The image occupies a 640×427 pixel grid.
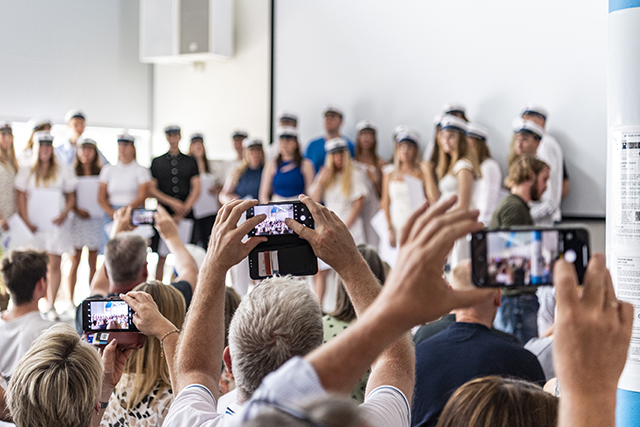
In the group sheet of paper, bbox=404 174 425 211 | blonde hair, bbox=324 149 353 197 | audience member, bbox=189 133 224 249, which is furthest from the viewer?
audience member, bbox=189 133 224 249

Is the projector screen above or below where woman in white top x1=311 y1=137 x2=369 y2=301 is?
above

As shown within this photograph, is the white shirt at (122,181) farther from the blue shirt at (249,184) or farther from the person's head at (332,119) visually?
the person's head at (332,119)

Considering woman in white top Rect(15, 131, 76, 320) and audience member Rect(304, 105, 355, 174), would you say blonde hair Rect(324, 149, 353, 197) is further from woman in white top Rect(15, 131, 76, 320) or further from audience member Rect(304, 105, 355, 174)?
woman in white top Rect(15, 131, 76, 320)

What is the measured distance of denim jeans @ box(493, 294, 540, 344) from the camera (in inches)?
141

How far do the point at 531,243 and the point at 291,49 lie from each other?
7031 millimetres

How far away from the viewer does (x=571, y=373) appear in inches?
32.7

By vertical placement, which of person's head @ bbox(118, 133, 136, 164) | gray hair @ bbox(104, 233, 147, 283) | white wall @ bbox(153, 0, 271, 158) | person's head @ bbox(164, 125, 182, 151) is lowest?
gray hair @ bbox(104, 233, 147, 283)

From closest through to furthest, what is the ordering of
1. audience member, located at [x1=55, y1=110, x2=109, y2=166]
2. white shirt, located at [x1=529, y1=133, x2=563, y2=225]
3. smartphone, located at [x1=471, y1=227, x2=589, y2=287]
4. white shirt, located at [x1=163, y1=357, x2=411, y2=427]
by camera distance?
1. white shirt, located at [x1=163, y1=357, x2=411, y2=427]
2. smartphone, located at [x1=471, y1=227, x2=589, y2=287]
3. white shirt, located at [x1=529, y1=133, x2=563, y2=225]
4. audience member, located at [x1=55, y1=110, x2=109, y2=166]

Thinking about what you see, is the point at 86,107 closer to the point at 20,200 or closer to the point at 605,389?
the point at 20,200

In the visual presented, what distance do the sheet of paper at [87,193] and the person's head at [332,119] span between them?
7.27 feet

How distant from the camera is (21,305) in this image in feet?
8.64

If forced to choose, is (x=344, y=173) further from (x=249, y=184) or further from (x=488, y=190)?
(x=488, y=190)

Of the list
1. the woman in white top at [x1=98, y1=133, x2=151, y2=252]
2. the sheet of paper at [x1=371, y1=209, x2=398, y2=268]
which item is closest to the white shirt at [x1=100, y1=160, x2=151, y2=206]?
the woman in white top at [x1=98, y1=133, x2=151, y2=252]

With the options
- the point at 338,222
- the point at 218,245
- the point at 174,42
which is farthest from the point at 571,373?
the point at 174,42
